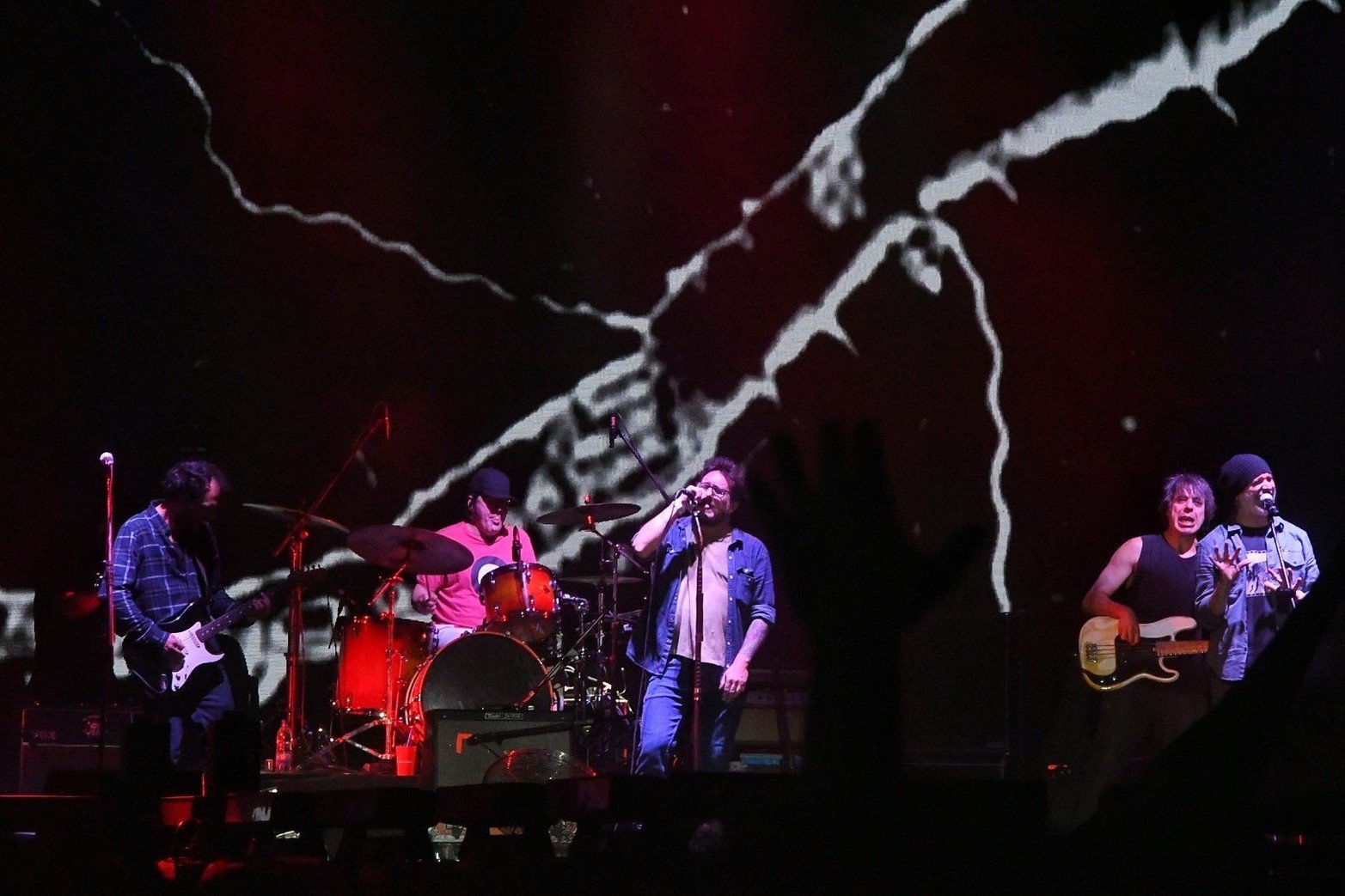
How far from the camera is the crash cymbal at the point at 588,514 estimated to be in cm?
701

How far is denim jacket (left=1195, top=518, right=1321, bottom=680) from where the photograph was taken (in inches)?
244

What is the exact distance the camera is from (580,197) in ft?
27.8

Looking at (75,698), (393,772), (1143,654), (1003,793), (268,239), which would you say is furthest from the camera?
(268,239)

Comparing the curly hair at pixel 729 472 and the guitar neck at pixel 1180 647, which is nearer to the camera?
the guitar neck at pixel 1180 647

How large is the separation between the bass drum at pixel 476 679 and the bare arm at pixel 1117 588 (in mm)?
2497

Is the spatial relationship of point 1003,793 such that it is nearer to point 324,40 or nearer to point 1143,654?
point 1143,654

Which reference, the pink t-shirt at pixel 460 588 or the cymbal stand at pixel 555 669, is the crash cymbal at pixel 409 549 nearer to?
the pink t-shirt at pixel 460 588

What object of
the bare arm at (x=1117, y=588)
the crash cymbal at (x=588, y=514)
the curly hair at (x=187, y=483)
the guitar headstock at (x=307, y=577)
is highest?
the curly hair at (x=187, y=483)

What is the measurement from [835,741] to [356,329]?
5281 millimetres

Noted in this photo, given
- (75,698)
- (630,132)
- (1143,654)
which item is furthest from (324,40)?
(1143,654)

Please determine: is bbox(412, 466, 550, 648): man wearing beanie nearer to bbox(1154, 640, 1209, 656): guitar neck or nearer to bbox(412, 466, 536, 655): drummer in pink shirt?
bbox(412, 466, 536, 655): drummer in pink shirt

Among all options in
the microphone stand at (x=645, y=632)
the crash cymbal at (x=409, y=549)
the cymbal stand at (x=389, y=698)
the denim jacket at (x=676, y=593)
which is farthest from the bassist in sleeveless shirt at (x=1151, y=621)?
the cymbal stand at (x=389, y=698)

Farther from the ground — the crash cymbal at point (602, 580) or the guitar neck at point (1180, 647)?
the crash cymbal at point (602, 580)

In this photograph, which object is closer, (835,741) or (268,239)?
(835,741)
